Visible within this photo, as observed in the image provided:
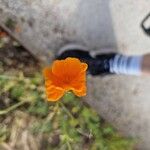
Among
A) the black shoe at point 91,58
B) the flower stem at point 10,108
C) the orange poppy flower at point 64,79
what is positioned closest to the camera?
the orange poppy flower at point 64,79

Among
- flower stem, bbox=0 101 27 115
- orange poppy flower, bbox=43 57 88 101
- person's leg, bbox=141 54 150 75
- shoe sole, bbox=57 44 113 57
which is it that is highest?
shoe sole, bbox=57 44 113 57

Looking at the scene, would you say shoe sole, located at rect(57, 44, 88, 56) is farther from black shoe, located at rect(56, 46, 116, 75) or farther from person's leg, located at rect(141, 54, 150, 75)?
person's leg, located at rect(141, 54, 150, 75)

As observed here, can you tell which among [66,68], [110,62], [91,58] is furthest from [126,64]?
[66,68]

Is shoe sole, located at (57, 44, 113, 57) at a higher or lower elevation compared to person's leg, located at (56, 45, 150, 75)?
higher

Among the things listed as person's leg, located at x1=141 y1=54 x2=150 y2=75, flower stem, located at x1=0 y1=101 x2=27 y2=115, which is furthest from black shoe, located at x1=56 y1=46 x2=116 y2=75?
flower stem, located at x1=0 y1=101 x2=27 y2=115

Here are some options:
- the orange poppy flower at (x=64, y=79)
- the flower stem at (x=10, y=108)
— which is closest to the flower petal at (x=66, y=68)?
the orange poppy flower at (x=64, y=79)

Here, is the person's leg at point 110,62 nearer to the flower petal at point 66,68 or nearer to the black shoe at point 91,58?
the black shoe at point 91,58

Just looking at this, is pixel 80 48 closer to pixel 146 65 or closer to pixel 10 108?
pixel 146 65
